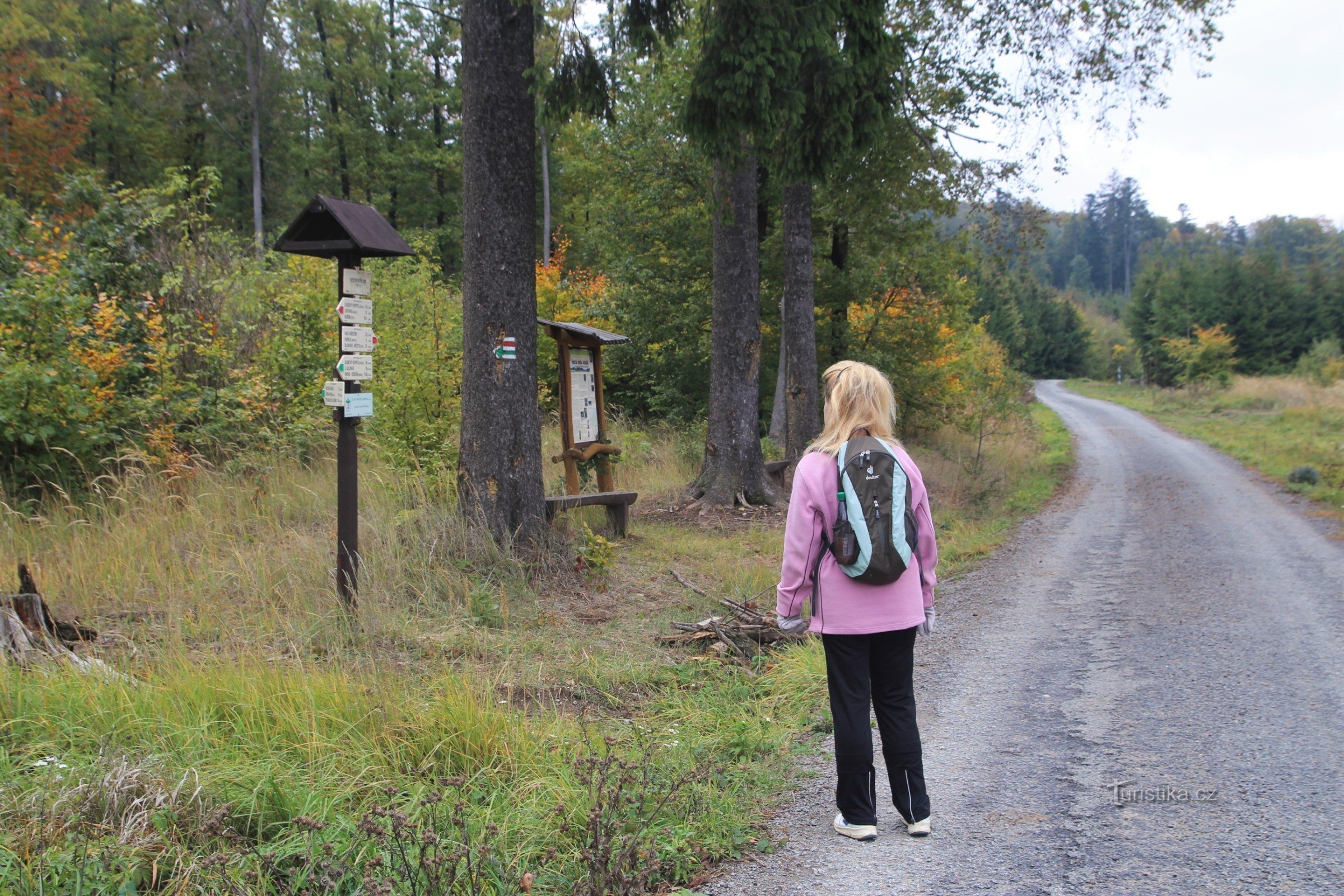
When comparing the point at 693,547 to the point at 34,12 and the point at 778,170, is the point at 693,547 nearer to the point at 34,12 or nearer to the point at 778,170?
the point at 778,170

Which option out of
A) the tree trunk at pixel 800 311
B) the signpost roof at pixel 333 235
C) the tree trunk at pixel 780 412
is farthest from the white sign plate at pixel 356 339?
the tree trunk at pixel 780 412

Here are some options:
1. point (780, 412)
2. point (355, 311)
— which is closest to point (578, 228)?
point (780, 412)

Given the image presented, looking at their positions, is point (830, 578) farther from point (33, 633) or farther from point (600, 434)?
point (600, 434)

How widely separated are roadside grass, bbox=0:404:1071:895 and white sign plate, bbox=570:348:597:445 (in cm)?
152

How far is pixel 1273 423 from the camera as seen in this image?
98.2ft

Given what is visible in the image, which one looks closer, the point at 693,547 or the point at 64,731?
the point at 64,731

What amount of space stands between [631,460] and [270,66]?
104ft

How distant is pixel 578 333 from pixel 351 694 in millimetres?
6074

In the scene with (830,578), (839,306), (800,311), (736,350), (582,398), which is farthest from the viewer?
(839,306)

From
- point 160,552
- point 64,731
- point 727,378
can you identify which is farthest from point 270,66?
point 64,731

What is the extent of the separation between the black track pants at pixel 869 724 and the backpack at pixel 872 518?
1.05 ft

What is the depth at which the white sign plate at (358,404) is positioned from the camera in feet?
20.9

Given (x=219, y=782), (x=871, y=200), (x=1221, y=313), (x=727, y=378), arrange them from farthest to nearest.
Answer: (x=1221, y=313)
(x=871, y=200)
(x=727, y=378)
(x=219, y=782)

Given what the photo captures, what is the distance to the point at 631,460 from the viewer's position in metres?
14.9
